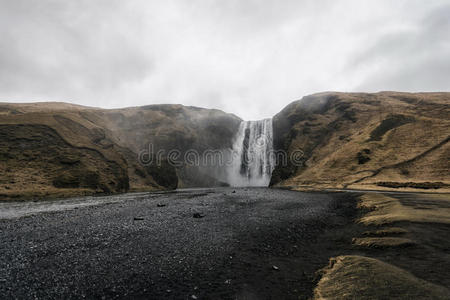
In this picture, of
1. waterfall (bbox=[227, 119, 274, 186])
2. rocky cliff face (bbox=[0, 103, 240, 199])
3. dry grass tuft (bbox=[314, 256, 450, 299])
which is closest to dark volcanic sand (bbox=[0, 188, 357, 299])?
dry grass tuft (bbox=[314, 256, 450, 299])

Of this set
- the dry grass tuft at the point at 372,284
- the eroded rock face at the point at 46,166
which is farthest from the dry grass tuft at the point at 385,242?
the eroded rock face at the point at 46,166

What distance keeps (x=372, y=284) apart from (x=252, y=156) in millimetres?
74943

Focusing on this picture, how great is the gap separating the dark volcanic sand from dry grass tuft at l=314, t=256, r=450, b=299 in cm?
77

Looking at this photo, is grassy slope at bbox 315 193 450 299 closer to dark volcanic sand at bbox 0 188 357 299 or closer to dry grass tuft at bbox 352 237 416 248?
dry grass tuft at bbox 352 237 416 248

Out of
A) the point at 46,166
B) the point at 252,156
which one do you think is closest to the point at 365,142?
the point at 252,156

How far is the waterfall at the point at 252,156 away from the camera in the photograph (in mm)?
74375

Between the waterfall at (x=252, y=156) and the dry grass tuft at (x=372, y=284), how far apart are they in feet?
217

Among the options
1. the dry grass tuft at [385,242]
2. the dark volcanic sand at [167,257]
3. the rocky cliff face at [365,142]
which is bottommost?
the dark volcanic sand at [167,257]

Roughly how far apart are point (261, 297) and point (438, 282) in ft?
13.8

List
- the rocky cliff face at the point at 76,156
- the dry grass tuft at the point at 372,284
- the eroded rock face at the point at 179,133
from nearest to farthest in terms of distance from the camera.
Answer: the dry grass tuft at the point at 372,284 < the rocky cliff face at the point at 76,156 < the eroded rock face at the point at 179,133

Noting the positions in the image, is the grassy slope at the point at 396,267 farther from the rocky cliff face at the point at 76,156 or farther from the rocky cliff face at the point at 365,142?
the rocky cliff face at the point at 76,156

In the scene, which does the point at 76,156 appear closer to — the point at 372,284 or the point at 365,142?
the point at 372,284

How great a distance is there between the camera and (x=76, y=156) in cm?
4003

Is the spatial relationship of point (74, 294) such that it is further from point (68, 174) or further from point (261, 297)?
point (68, 174)
